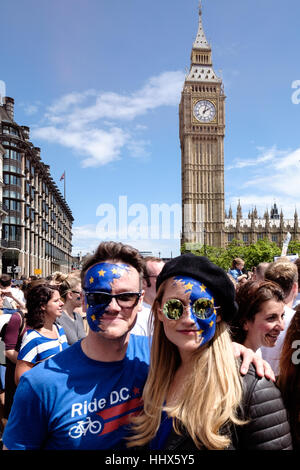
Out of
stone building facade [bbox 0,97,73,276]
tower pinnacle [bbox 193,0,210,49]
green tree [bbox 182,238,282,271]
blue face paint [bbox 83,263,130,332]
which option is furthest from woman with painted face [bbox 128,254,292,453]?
tower pinnacle [bbox 193,0,210,49]

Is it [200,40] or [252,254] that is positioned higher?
[200,40]

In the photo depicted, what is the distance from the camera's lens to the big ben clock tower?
281ft

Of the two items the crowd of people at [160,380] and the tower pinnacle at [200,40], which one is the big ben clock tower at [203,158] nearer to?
the tower pinnacle at [200,40]

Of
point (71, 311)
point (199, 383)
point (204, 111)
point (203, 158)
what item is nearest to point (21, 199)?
point (71, 311)

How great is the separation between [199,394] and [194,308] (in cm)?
41

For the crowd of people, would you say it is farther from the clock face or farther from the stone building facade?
the clock face

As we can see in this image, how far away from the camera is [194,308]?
201 cm

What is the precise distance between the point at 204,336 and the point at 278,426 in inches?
20.3

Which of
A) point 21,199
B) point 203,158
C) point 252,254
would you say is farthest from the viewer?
point 203,158

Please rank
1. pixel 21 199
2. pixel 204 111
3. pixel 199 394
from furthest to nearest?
1. pixel 204 111
2. pixel 21 199
3. pixel 199 394

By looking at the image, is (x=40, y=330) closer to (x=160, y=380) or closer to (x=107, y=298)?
(x=107, y=298)


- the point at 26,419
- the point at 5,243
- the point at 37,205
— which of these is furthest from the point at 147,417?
the point at 37,205

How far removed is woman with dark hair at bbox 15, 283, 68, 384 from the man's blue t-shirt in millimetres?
1788

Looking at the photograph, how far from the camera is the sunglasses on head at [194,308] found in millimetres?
2010
